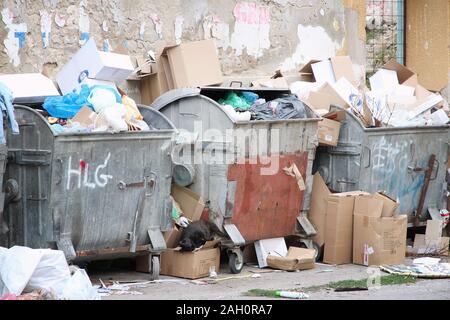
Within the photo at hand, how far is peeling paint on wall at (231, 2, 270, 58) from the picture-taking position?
A: 1162cm

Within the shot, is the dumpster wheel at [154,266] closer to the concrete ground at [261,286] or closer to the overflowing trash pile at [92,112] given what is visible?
the concrete ground at [261,286]

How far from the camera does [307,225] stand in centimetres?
978

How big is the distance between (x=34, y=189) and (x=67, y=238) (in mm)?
448

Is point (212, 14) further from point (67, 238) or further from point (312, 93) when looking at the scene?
point (67, 238)

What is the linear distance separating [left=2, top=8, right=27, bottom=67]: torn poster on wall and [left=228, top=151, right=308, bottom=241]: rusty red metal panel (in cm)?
218

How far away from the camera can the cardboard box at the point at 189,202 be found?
9141mm

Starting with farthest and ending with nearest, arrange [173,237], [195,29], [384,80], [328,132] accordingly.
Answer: [384,80] < [195,29] < [328,132] < [173,237]

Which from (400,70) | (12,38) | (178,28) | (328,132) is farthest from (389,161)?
(12,38)

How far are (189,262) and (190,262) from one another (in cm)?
1

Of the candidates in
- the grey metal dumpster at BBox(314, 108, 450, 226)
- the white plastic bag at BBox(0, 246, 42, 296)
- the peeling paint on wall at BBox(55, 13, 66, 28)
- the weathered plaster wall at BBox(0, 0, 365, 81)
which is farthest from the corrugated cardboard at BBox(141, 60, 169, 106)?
the white plastic bag at BBox(0, 246, 42, 296)

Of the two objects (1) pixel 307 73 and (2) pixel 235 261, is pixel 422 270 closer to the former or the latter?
(2) pixel 235 261

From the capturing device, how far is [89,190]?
818 centimetres

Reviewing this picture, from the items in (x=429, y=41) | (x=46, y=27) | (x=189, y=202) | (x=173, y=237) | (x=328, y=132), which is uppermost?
(x=429, y=41)

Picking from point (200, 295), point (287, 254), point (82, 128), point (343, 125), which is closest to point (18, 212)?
point (82, 128)
